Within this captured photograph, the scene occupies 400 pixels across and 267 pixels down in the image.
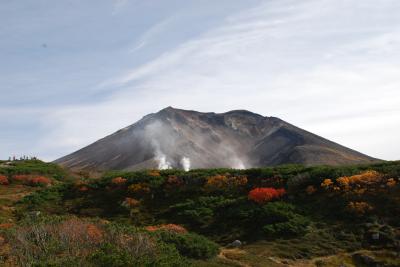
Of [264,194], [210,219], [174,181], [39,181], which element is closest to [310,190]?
[264,194]

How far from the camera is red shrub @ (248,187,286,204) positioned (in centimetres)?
2925

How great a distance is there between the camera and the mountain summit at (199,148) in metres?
139

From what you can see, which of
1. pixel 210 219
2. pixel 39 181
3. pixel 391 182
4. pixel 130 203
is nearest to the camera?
pixel 391 182

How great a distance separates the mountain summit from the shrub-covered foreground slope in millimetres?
91419

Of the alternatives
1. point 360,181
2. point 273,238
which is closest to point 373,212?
point 360,181

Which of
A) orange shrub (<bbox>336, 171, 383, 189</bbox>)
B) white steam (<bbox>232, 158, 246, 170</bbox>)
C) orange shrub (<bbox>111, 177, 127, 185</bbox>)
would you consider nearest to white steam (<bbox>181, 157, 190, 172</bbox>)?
white steam (<bbox>232, 158, 246, 170</bbox>)

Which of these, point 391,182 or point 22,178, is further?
point 22,178

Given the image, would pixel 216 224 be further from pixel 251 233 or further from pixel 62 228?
pixel 62 228

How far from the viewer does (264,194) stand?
2966cm

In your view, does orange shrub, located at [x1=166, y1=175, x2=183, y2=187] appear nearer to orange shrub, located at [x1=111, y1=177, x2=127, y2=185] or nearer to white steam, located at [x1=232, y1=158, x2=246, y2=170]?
orange shrub, located at [x1=111, y1=177, x2=127, y2=185]

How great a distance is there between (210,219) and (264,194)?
428 cm

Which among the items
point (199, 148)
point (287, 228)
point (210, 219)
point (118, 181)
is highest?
point (199, 148)

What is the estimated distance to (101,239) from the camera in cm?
1473

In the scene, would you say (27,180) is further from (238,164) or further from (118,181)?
(238,164)
